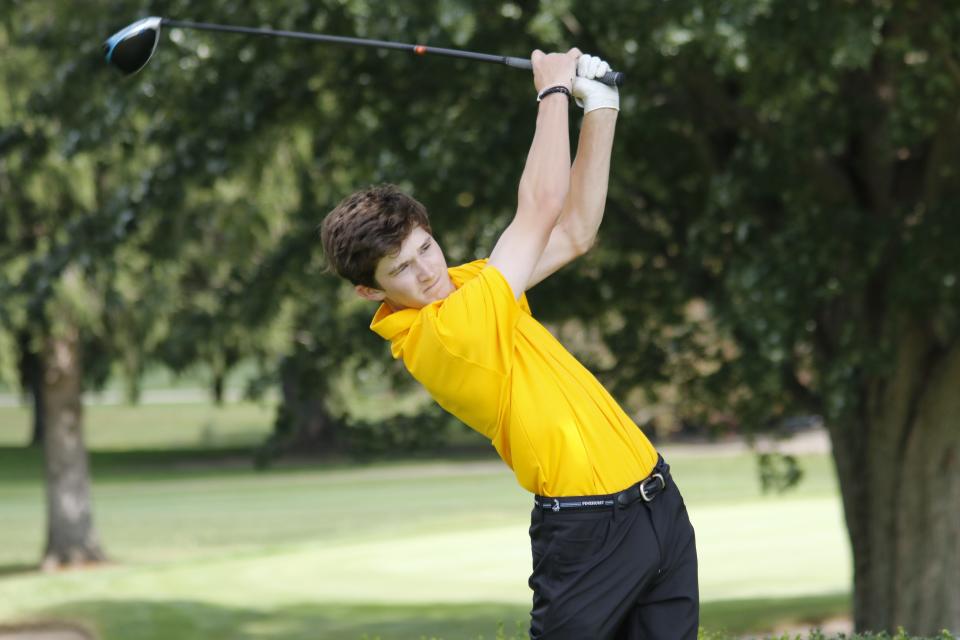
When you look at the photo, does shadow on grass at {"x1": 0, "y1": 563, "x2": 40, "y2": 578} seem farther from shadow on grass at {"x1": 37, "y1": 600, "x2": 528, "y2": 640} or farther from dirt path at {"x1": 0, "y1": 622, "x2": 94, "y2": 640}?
dirt path at {"x1": 0, "y1": 622, "x2": 94, "y2": 640}

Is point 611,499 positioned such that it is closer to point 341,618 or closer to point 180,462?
point 341,618

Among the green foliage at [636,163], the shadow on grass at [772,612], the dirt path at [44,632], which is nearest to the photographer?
the green foliage at [636,163]

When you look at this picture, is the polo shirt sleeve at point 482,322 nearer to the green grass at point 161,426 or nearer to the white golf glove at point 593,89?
the white golf glove at point 593,89

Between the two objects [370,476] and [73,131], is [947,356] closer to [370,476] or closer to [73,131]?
[73,131]

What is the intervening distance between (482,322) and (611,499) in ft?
1.61

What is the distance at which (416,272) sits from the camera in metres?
3.26

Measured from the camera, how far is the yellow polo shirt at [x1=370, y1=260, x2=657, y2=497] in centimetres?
316

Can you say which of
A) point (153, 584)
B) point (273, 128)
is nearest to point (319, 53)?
point (273, 128)

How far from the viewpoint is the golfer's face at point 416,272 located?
10.6ft

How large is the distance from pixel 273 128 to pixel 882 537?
4960 millimetres

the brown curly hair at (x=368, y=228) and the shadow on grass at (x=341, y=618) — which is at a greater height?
the brown curly hair at (x=368, y=228)

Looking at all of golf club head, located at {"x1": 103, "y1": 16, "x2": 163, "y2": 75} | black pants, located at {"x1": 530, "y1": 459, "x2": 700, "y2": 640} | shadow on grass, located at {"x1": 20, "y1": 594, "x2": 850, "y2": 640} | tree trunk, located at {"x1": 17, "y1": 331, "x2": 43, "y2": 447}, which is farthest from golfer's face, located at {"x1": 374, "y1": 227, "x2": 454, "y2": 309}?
tree trunk, located at {"x1": 17, "y1": 331, "x2": 43, "y2": 447}

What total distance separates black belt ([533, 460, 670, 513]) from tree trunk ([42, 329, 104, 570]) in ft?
54.3

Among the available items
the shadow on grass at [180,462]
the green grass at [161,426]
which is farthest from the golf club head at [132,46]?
the green grass at [161,426]
